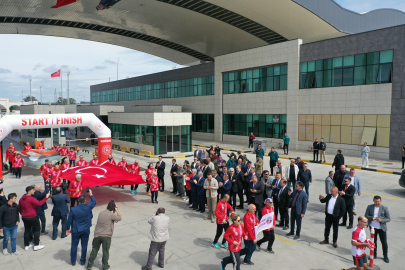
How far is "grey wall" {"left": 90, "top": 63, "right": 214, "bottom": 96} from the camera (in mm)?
43544

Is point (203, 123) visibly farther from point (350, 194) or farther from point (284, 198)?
point (350, 194)

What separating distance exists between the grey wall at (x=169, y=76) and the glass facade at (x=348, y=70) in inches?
643

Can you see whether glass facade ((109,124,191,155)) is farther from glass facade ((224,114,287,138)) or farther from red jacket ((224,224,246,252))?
red jacket ((224,224,246,252))

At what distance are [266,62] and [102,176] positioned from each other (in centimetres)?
2521

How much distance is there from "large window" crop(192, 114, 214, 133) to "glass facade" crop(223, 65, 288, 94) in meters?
5.37

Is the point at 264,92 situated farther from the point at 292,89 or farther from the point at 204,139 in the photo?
the point at 204,139

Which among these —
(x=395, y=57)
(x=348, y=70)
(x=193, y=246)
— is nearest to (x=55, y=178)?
(x=193, y=246)

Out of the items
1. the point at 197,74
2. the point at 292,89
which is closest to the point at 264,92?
the point at 292,89

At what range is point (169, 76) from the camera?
51250mm

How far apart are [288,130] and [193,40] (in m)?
27.1

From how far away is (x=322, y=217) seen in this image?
11.6 m

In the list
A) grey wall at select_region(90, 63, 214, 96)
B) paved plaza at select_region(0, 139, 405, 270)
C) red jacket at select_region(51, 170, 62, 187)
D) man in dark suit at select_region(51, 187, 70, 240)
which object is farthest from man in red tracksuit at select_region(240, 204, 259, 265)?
grey wall at select_region(90, 63, 214, 96)

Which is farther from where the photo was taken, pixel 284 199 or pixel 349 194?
pixel 349 194

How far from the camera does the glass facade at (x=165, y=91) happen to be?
43700 millimetres
